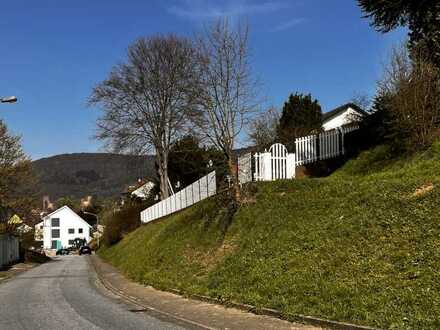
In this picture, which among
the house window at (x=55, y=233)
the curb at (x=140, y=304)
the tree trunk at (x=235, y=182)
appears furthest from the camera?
the house window at (x=55, y=233)

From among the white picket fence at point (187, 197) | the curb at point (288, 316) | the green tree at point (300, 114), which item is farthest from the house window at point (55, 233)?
the curb at point (288, 316)

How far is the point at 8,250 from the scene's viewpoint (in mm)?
43406

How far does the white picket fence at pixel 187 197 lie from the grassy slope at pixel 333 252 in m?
6.38

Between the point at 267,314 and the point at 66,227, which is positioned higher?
the point at 267,314

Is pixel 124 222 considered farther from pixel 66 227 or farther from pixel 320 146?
pixel 66 227

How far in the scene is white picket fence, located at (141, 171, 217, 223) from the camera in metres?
27.4

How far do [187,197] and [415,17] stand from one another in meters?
16.3

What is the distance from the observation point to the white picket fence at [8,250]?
40531 millimetres

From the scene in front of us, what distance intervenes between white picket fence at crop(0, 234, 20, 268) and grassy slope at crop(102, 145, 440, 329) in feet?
79.1

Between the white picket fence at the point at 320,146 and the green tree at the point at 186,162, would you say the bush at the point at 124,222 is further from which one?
the white picket fence at the point at 320,146

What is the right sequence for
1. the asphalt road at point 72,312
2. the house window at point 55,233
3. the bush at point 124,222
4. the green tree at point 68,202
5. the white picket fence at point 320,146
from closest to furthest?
the asphalt road at point 72,312
the white picket fence at point 320,146
the bush at point 124,222
the house window at point 55,233
the green tree at point 68,202

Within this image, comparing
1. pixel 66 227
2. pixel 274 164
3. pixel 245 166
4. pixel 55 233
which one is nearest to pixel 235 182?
pixel 245 166

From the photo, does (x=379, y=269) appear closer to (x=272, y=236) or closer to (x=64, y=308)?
(x=272, y=236)

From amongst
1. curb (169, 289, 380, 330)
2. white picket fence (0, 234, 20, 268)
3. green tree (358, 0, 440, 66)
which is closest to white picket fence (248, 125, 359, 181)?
green tree (358, 0, 440, 66)
